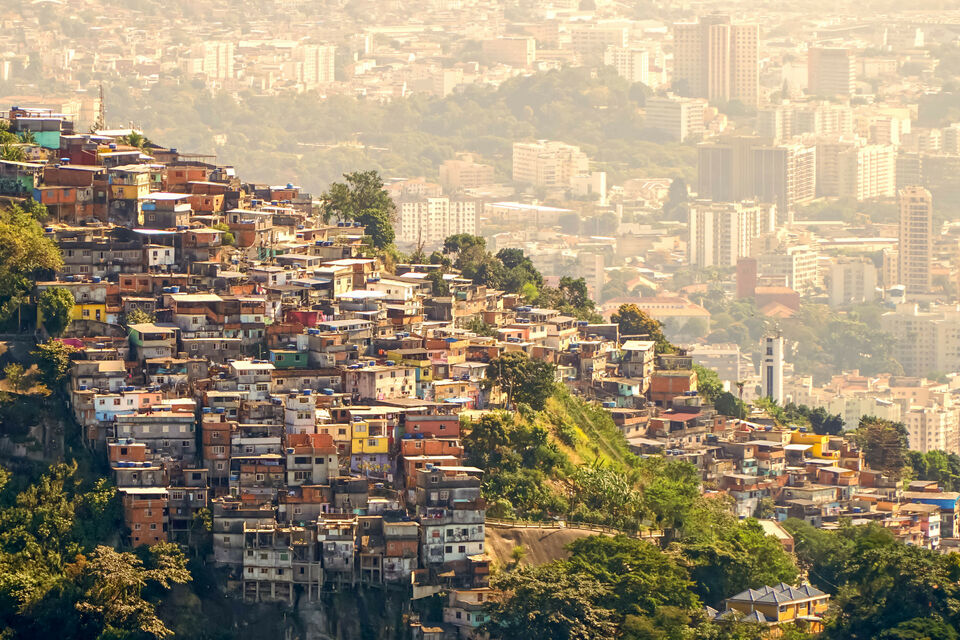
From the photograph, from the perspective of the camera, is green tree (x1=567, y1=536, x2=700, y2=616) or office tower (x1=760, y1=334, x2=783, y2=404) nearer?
green tree (x1=567, y1=536, x2=700, y2=616)

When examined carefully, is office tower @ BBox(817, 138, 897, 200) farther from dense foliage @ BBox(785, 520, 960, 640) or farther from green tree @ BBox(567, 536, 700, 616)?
green tree @ BBox(567, 536, 700, 616)

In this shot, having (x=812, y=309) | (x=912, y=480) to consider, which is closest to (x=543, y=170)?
(x=812, y=309)

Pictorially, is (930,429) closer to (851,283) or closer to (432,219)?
(851,283)

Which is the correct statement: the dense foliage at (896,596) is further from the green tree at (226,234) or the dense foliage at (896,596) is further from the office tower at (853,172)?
the office tower at (853,172)

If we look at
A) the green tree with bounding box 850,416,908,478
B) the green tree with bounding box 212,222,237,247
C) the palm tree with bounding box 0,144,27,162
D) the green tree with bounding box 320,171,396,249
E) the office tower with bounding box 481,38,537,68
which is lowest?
→ the green tree with bounding box 850,416,908,478

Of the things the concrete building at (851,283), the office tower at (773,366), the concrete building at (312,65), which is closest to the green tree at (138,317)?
the office tower at (773,366)

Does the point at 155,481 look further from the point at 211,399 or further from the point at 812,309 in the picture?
the point at 812,309

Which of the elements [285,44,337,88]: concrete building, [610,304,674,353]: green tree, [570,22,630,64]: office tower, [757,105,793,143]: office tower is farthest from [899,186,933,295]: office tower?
[610,304,674,353]: green tree
